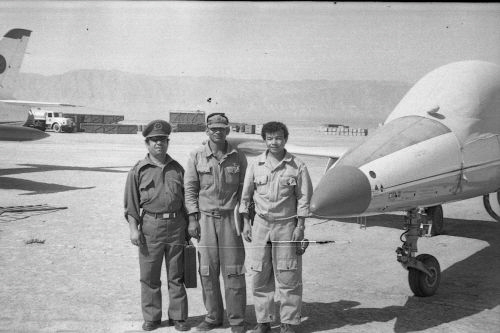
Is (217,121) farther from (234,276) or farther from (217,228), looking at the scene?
(234,276)

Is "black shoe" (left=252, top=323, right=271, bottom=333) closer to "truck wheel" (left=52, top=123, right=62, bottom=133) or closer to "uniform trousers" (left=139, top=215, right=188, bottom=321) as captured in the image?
"uniform trousers" (left=139, top=215, right=188, bottom=321)

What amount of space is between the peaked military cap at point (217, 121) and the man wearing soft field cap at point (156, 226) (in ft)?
1.63

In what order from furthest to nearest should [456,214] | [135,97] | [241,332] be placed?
[135,97]
[456,214]
[241,332]

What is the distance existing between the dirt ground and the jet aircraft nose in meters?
1.25

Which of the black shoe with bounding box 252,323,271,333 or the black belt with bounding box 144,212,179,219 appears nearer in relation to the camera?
the black shoe with bounding box 252,323,271,333

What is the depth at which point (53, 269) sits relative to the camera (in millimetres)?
7223

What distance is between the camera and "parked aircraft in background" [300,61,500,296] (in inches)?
205

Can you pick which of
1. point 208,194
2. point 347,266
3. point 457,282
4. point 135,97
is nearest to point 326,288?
point 347,266

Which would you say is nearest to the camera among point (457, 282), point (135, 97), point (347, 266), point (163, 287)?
point (163, 287)

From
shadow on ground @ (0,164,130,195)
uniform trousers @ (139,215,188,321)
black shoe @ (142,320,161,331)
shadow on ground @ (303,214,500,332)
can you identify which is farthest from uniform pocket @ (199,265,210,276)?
shadow on ground @ (0,164,130,195)

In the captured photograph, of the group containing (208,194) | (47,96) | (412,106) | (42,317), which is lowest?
(42,317)

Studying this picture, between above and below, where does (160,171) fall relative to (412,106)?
below

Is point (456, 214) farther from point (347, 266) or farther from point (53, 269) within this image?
point (53, 269)

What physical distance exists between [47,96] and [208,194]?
523ft
